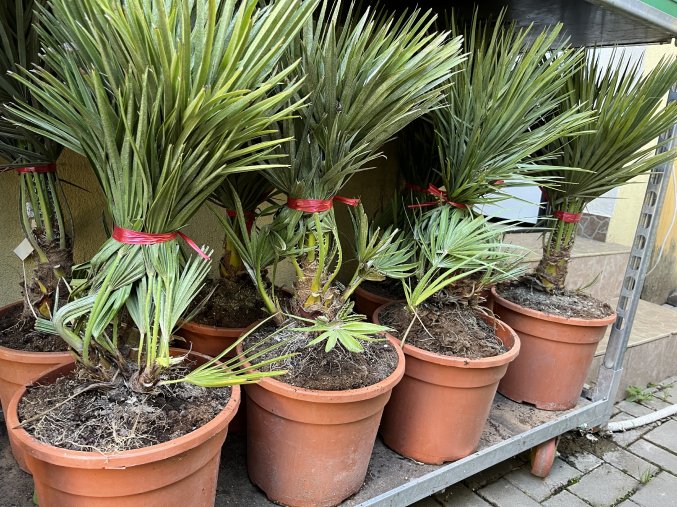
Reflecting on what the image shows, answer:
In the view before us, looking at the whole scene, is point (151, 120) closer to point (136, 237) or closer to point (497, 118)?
point (136, 237)

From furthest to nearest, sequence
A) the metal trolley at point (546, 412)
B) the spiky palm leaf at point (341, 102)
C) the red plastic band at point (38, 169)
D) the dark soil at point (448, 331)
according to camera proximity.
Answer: the dark soil at point (448, 331) < the metal trolley at point (546, 412) < the red plastic band at point (38, 169) < the spiky palm leaf at point (341, 102)

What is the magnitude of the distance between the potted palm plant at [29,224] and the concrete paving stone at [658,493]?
179cm

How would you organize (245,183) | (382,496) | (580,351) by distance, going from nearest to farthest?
(382,496)
(245,183)
(580,351)

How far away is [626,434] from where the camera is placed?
81.0 inches

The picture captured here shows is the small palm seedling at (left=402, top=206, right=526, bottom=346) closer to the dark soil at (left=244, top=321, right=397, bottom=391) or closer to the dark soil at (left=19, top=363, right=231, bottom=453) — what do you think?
the dark soil at (left=244, top=321, right=397, bottom=391)

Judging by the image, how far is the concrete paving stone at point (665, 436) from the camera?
2.02 meters

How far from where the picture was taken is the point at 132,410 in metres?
0.88

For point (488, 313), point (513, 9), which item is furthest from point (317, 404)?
point (513, 9)

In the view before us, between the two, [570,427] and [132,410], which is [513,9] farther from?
[132,410]

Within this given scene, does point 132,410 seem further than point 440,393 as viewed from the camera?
No

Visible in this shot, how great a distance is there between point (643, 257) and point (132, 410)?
5.75 ft

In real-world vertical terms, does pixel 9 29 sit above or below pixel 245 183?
above

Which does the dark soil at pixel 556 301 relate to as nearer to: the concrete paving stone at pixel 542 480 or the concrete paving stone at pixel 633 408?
the concrete paving stone at pixel 542 480

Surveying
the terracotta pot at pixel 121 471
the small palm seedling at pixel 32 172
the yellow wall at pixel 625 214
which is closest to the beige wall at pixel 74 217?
the small palm seedling at pixel 32 172
